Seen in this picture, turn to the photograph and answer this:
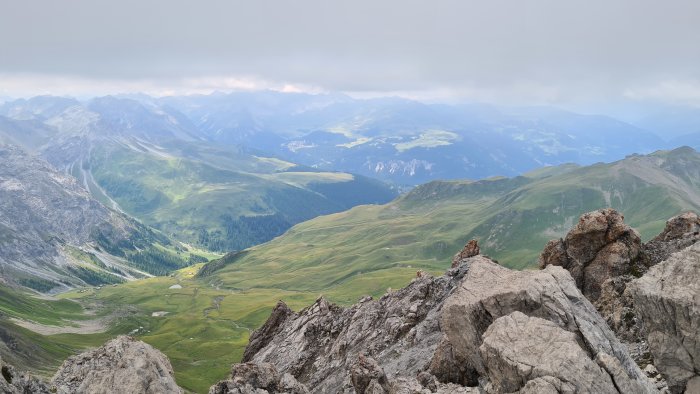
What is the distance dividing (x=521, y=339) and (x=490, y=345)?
1.80 meters

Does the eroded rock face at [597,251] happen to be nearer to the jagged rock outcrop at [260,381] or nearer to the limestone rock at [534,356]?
the limestone rock at [534,356]

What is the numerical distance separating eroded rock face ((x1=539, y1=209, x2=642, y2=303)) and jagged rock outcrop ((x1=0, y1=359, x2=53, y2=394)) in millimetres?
57222

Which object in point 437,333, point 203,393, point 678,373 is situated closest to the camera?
point 678,373

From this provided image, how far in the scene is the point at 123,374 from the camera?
3625 centimetres

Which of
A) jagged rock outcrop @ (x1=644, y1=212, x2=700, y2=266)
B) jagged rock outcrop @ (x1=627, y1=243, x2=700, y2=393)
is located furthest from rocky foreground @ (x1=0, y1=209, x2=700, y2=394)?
jagged rock outcrop @ (x1=644, y1=212, x2=700, y2=266)

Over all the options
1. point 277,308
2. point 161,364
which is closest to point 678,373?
point 161,364

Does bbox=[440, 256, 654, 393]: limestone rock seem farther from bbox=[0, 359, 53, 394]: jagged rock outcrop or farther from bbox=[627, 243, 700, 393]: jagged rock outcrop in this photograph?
bbox=[0, 359, 53, 394]: jagged rock outcrop

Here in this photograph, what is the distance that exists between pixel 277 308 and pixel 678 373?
→ 6515 centimetres

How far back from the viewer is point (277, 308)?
83.7m

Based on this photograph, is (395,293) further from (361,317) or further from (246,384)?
(246,384)

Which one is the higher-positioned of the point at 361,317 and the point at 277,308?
the point at 361,317

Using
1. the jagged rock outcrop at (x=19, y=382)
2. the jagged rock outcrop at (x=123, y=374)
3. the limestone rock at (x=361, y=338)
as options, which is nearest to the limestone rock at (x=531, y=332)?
the limestone rock at (x=361, y=338)

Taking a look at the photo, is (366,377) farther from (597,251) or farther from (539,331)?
(597,251)

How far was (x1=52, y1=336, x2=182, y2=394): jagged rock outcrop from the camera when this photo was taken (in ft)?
117
